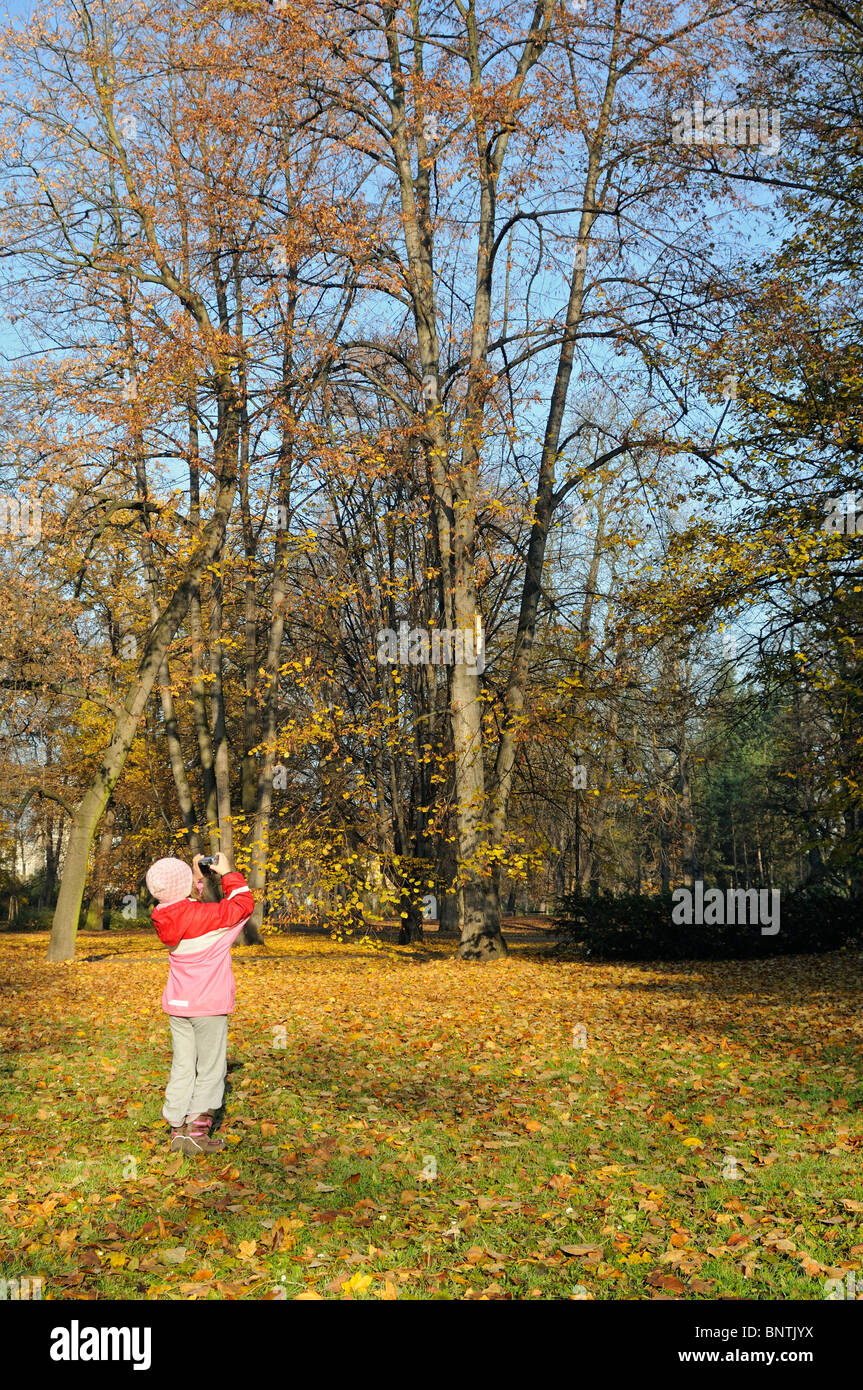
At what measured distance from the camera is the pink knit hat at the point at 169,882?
236 inches

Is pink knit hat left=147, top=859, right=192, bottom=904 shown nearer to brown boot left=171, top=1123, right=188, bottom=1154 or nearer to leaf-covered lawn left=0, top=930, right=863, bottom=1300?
brown boot left=171, top=1123, right=188, bottom=1154

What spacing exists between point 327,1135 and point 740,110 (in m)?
15.7

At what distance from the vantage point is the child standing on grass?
602 centimetres

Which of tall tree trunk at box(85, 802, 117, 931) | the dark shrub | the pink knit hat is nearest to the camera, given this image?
the pink knit hat

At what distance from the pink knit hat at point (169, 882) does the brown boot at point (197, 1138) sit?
53.0 inches

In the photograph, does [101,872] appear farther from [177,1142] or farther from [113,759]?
[177,1142]

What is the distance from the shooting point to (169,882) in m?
6.02

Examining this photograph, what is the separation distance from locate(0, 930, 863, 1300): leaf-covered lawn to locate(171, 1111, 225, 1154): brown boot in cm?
9

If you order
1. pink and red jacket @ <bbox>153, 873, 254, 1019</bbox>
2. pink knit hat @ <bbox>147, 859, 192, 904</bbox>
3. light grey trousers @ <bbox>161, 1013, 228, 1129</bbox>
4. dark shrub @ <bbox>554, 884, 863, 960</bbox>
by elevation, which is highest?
pink knit hat @ <bbox>147, 859, 192, 904</bbox>

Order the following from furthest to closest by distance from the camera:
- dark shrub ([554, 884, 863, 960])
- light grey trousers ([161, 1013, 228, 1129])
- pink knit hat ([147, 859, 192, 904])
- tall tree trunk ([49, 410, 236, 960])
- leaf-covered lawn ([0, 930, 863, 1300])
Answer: dark shrub ([554, 884, 863, 960]) → tall tree trunk ([49, 410, 236, 960]) → light grey trousers ([161, 1013, 228, 1129]) → pink knit hat ([147, 859, 192, 904]) → leaf-covered lawn ([0, 930, 863, 1300])

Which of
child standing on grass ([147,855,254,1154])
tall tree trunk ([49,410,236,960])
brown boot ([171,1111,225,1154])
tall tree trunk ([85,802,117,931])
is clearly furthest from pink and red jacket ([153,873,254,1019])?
tall tree trunk ([85,802,117,931])

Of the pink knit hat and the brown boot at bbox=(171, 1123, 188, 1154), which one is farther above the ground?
the pink knit hat

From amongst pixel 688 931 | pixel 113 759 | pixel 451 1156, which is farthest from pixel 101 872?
pixel 451 1156
